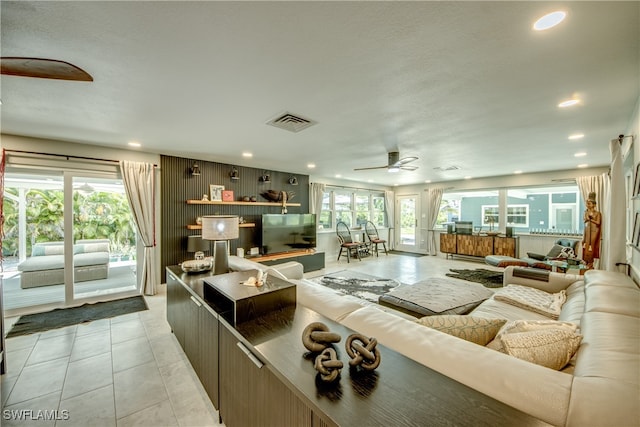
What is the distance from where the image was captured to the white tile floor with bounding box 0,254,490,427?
1.72 m

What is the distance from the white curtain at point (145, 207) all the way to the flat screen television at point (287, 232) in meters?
2.03

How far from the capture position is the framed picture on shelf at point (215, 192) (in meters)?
4.89

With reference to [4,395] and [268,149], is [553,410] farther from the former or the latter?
[268,149]

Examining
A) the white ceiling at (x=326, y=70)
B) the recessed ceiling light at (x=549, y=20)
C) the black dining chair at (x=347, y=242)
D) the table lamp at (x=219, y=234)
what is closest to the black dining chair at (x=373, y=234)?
the black dining chair at (x=347, y=242)

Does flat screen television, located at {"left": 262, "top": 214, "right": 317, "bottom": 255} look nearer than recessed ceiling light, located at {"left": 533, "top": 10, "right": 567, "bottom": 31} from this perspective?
No

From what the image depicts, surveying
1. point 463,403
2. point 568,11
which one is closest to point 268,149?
point 568,11

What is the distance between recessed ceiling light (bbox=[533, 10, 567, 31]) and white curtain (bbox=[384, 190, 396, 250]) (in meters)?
7.65

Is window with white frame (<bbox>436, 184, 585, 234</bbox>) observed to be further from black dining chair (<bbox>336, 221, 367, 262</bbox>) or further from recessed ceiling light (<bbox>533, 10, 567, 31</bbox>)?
recessed ceiling light (<bbox>533, 10, 567, 31</bbox>)

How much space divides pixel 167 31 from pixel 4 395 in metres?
2.90

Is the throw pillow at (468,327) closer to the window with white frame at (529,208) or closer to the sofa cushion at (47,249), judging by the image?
the sofa cushion at (47,249)

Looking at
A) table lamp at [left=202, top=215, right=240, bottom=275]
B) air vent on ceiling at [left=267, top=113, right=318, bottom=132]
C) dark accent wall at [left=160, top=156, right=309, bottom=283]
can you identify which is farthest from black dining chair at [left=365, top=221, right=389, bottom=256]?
table lamp at [left=202, top=215, right=240, bottom=275]

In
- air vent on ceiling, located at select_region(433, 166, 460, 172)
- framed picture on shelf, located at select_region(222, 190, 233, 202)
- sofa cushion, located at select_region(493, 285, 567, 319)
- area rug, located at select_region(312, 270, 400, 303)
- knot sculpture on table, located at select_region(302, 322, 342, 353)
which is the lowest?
area rug, located at select_region(312, 270, 400, 303)

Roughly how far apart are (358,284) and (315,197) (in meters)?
2.85

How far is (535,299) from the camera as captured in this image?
99.0 inches
